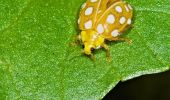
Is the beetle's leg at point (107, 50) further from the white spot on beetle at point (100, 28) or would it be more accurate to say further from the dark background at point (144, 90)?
the dark background at point (144, 90)

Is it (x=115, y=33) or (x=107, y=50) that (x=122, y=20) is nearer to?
(x=115, y=33)

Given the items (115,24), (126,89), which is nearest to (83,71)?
(115,24)

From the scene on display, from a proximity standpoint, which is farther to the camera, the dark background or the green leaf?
the dark background

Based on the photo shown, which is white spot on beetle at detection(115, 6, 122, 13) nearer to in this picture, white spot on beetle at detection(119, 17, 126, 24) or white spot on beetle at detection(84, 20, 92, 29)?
white spot on beetle at detection(119, 17, 126, 24)

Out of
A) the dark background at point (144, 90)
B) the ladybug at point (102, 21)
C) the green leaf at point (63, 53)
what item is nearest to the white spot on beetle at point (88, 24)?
the ladybug at point (102, 21)

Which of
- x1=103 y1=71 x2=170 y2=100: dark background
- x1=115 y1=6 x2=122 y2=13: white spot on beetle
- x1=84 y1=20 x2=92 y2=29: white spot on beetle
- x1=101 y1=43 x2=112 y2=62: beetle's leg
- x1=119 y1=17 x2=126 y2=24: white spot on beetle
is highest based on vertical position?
x1=115 y1=6 x2=122 y2=13: white spot on beetle

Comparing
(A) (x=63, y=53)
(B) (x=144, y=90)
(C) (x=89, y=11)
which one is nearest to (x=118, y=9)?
(C) (x=89, y=11)

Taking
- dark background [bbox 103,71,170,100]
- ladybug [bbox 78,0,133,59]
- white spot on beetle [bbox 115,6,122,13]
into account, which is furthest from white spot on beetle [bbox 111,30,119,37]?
dark background [bbox 103,71,170,100]
